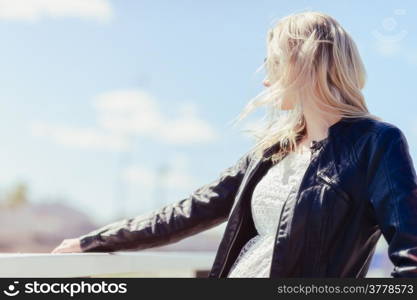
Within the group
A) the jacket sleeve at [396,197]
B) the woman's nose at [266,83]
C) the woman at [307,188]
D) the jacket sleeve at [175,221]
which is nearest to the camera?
the jacket sleeve at [396,197]

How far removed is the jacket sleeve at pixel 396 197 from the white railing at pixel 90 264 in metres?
0.92

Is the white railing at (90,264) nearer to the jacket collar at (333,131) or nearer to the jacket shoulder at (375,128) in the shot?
the jacket collar at (333,131)

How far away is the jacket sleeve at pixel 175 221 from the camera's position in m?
2.32

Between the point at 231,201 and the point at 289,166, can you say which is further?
the point at 231,201

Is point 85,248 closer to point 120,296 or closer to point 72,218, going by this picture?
point 120,296

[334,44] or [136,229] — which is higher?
[334,44]

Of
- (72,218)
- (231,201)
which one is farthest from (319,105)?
(72,218)

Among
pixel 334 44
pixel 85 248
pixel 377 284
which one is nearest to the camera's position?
pixel 377 284

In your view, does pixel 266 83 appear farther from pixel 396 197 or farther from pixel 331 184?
pixel 396 197

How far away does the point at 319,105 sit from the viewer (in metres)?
2.12

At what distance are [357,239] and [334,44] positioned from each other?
0.64 meters

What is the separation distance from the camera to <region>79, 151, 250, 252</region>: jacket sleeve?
7.60 ft

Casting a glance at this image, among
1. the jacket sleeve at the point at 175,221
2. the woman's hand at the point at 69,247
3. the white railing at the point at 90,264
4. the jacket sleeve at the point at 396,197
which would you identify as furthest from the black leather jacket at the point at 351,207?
the woman's hand at the point at 69,247

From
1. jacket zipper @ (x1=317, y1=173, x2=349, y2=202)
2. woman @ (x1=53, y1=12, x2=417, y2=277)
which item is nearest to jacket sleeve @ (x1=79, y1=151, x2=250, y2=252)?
woman @ (x1=53, y1=12, x2=417, y2=277)
